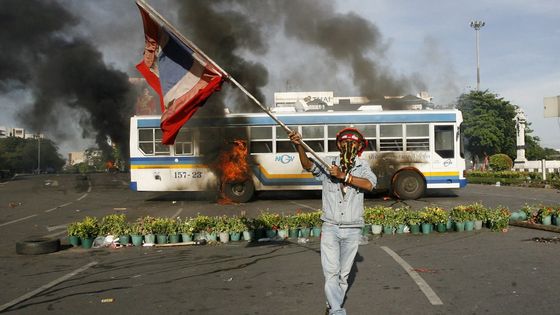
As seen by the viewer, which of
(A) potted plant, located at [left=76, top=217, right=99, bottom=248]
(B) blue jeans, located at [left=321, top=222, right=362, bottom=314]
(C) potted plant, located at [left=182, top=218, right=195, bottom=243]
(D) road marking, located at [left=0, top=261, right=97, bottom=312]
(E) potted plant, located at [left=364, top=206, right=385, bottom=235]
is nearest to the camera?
(B) blue jeans, located at [left=321, top=222, right=362, bottom=314]

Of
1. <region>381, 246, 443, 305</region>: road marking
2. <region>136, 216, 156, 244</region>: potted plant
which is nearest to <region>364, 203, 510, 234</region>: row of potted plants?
<region>381, 246, 443, 305</region>: road marking

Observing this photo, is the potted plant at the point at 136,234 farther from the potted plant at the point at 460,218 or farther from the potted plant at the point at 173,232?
the potted plant at the point at 460,218

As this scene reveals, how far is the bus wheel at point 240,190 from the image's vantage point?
17.0m

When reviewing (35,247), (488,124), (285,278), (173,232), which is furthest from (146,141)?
(488,124)

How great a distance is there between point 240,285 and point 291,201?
1119 centimetres

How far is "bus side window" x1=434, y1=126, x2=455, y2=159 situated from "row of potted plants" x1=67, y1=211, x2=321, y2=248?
8.84 metres

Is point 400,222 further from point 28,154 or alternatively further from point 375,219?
point 28,154

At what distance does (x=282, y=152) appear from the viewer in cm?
1711

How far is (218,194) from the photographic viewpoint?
17391 mm

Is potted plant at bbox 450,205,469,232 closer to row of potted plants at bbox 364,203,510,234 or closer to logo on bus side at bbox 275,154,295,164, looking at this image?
row of potted plants at bbox 364,203,510,234

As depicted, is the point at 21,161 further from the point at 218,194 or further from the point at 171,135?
the point at 171,135

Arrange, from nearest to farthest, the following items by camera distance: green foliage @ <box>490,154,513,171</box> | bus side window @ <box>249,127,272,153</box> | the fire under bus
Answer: the fire under bus → bus side window @ <box>249,127,272,153</box> → green foliage @ <box>490,154,513,171</box>

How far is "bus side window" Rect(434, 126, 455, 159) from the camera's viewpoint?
55.3ft

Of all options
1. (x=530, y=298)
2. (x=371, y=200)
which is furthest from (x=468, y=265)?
(x=371, y=200)
